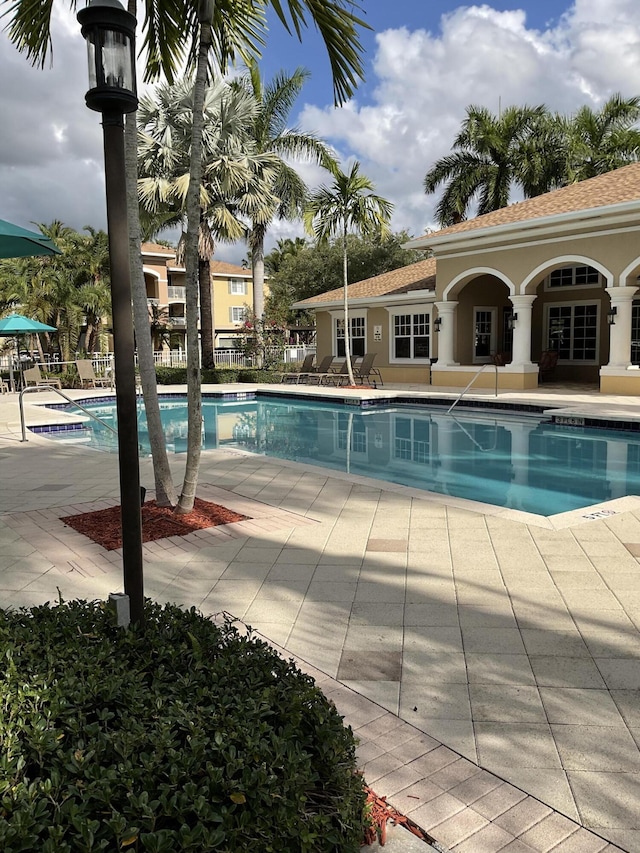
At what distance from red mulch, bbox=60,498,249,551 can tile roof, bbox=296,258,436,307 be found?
15.9 meters

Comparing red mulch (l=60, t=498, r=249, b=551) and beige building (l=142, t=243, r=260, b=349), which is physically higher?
beige building (l=142, t=243, r=260, b=349)

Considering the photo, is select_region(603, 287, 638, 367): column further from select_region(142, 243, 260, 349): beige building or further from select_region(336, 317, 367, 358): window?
select_region(142, 243, 260, 349): beige building

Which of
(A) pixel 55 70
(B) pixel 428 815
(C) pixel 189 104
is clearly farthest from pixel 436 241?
(B) pixel 428 815

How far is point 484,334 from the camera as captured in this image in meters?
20.8

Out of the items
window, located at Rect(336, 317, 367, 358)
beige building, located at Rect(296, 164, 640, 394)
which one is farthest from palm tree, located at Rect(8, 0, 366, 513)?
window, located at Rect(336, 317, 367, 358)

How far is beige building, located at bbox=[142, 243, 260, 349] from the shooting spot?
1644 inches

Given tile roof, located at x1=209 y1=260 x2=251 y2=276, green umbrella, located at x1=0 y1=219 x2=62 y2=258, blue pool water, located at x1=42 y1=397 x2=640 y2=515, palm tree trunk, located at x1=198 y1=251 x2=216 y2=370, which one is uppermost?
tile roof, located at x1=209 y1=260 x2=251 y2=276

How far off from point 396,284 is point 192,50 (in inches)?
686

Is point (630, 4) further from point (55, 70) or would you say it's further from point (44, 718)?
point (44, 718)

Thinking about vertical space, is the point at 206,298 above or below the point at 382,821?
above

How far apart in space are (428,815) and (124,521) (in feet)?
4.97

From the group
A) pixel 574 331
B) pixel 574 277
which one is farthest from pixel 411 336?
pixel 574 277

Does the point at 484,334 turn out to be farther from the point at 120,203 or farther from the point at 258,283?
the point at 120,203

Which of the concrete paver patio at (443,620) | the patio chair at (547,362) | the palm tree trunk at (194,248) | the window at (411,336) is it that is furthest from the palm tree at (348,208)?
the palm tree trunk at (194,248)
